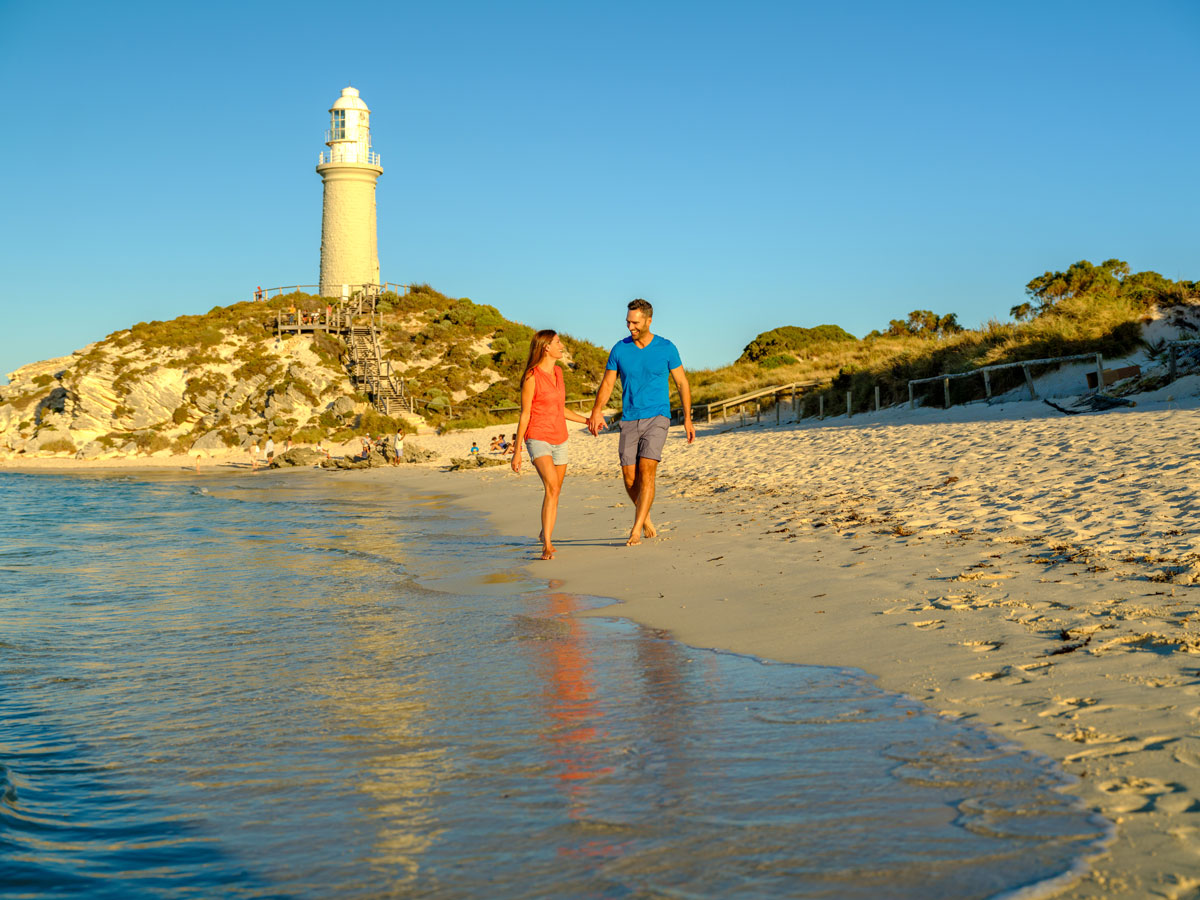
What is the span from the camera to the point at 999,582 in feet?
16.6

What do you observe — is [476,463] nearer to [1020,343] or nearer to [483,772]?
[1020,343]

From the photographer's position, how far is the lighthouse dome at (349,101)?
163 ft

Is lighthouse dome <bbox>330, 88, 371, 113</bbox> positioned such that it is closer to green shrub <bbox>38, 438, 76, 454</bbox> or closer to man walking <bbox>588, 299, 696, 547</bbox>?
green shrub <bbox>38, 438, 76, 454</bbox>

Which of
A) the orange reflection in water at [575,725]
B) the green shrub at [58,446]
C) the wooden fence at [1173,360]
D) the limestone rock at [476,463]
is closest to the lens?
the orange reflection in water at [575,725]

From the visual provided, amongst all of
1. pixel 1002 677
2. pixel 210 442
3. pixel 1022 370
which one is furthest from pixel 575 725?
pixel 210 442

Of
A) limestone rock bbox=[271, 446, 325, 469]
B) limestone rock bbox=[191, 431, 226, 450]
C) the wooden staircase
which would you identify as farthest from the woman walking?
limestone rock bbox=[191, 431, 226, 450]

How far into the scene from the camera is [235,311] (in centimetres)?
5475

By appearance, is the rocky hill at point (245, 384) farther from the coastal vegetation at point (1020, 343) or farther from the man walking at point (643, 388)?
the man walking at point (643, 388)

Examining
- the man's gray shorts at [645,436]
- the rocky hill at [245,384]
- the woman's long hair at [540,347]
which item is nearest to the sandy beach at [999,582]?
the man's gray shorts at [645,436]

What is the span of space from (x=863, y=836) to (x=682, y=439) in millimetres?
20292

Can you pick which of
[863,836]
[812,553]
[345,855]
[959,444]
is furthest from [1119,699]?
[959,444]

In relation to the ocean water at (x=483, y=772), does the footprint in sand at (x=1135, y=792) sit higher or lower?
higher

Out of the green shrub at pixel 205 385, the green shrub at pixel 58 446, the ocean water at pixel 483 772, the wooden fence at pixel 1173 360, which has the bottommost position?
the ocean water at pixel 483 772

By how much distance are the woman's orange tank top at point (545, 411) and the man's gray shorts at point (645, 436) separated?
1.78ft
